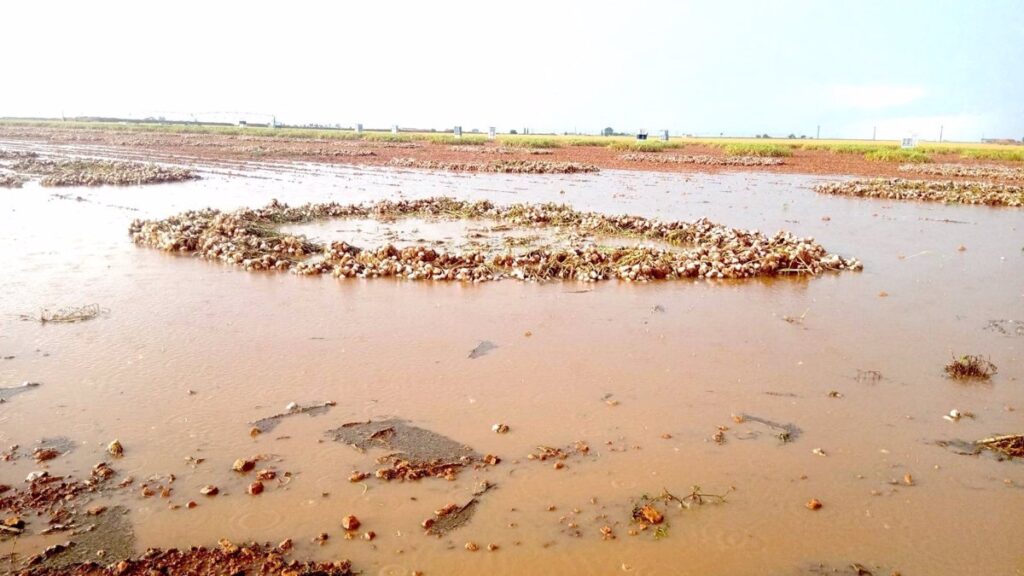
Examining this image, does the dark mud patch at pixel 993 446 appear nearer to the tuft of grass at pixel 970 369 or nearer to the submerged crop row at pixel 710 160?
the tuft of grass at pixel 970 369

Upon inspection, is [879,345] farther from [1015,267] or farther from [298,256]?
[298,256]

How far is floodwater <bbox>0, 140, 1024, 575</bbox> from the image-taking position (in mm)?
3729

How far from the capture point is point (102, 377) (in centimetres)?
583

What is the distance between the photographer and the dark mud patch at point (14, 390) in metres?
5.41

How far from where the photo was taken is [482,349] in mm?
6699

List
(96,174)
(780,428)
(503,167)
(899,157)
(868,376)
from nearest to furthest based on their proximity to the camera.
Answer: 1. (780,428)
2. (868,376)
3. (96,174)
4. (503,167)
5. (899,157)

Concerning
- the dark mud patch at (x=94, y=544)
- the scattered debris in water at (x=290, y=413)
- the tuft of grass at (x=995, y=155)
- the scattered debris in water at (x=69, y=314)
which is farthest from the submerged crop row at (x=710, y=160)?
the dark mud patch at (x=94, y=544)

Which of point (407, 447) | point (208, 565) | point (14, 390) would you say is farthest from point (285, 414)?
point (14, 390)

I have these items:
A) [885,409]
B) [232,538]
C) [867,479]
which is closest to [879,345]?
[885,409]

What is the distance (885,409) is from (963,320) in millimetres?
3664

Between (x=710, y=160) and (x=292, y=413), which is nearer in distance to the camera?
(x=292, y=413)

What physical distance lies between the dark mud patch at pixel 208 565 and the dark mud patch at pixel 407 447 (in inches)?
35.7

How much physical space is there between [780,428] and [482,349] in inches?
120

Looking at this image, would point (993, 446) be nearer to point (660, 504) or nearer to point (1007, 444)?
point (1007, 444)
